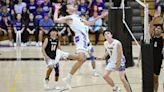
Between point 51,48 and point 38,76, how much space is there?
2.30 m

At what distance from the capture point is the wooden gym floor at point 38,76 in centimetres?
1214

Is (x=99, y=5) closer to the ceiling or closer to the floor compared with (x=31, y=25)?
closer to the ceiling

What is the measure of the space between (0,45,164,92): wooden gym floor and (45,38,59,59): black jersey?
35.4 inches

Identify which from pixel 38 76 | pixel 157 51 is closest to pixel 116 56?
pixel 157 51

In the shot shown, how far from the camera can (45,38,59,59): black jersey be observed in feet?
38.7

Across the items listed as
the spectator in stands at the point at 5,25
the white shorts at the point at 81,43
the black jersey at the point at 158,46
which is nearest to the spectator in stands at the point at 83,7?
the spectator in stands at the point at 5,25

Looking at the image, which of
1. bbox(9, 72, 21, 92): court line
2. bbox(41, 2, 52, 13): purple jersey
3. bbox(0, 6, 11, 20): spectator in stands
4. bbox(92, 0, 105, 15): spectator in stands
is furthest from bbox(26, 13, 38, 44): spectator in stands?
bbox(9, 72, 21, 92): court line

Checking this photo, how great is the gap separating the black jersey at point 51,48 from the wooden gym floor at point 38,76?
90cm

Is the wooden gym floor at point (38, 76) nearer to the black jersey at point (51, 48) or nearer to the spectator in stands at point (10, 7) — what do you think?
the black jersey at point (51, 48)

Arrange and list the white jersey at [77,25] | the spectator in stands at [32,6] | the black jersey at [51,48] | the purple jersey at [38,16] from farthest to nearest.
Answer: the spectator in stands at [32,6], the purple jersey at [38,16], the white jersey at [77,25], the black jersey at [51,48]

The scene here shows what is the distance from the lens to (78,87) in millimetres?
12188

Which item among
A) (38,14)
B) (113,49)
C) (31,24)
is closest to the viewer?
(113,49)

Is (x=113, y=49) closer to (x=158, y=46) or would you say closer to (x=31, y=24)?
(x=158, y=46)

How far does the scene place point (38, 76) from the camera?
13922mm
